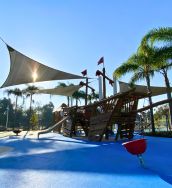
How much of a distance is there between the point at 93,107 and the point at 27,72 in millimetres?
4603

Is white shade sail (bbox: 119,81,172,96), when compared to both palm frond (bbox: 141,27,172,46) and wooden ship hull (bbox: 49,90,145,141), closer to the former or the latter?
palm frond (bbox: 141,27,172,46)

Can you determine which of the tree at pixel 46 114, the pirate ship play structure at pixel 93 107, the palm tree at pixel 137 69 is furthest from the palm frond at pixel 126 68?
the tree at pixel 46 114

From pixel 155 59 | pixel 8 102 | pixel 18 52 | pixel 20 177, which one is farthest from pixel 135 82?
pixel 8 102

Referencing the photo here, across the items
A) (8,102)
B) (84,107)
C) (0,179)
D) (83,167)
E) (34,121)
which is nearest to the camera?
(0,179)

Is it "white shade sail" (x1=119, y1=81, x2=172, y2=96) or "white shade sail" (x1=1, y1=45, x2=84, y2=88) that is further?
"white shade sail" (x1=119, y1=81, x2=172, y2=96)

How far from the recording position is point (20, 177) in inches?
149

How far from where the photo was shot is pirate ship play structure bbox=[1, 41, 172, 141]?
9062mm

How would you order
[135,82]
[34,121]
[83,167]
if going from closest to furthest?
[83,167], [135,82], [34,121]

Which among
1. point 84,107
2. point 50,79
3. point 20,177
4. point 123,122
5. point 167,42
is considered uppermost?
point 167,42

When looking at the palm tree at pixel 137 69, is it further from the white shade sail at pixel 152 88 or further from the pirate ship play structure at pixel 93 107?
the pirate ship play structure at pixel 93 107

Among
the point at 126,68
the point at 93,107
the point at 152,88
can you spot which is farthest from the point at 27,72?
the point at 152,88

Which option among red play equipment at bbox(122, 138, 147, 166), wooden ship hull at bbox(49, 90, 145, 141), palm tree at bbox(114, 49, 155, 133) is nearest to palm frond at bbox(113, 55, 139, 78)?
palm tree at bbox(114, 49, 155, 133)

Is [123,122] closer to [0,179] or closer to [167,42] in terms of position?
[167,42]

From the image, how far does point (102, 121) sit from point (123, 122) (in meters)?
1.15
